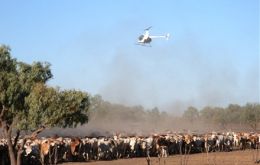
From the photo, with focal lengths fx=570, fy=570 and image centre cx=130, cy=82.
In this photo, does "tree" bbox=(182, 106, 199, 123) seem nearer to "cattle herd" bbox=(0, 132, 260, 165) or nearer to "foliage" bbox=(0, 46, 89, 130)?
"cattle herd" bbox=(0, 132, 260, 165)

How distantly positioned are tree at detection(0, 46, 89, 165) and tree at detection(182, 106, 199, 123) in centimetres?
11127

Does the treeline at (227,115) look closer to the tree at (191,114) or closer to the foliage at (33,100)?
the tree at (191,114)

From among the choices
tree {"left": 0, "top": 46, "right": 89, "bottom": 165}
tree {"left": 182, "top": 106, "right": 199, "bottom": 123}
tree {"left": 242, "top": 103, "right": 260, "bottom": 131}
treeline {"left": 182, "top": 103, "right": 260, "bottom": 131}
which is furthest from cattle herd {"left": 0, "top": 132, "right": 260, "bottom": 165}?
tree {"left": 182, "top": 106, "right": 199, "bottom": 123}

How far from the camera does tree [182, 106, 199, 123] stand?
138m

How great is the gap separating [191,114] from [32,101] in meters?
119

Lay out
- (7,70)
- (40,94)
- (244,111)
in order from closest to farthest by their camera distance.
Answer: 1. (40,94)
2. (7,70)
3. (244,111)

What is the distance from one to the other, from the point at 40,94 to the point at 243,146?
33.5m

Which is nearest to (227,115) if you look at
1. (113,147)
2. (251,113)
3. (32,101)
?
(251,113)

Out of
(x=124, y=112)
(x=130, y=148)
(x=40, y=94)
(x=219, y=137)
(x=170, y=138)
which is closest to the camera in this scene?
(x=40, y=94)

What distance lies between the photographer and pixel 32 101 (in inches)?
967

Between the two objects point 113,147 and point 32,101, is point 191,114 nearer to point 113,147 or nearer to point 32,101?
point 113,147

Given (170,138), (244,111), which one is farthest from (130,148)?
(244,111)

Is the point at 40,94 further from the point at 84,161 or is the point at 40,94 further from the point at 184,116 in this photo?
the point at 184,116

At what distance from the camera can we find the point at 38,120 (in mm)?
24688
